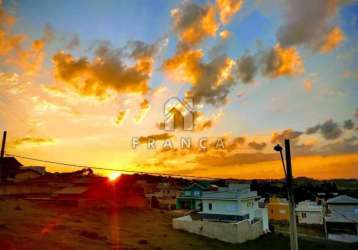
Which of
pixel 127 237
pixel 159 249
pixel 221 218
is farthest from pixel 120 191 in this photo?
pixel 159 249

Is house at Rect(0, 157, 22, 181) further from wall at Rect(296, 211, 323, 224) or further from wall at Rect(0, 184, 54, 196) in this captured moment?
wall at Rect(296, 211, 323, 224)

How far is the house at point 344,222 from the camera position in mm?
47347

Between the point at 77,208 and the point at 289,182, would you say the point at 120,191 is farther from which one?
the point at 289,182

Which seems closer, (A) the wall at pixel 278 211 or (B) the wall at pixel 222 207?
(B) the wall at pixel 222 207

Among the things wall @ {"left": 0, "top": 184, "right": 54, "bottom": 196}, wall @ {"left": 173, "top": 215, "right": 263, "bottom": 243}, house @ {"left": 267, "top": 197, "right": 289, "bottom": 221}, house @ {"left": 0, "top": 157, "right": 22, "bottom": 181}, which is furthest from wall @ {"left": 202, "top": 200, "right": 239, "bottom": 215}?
house @ {"left": 0, "top": 157, "right": 22, "bottom": 181}

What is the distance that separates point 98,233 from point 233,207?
21578 mm

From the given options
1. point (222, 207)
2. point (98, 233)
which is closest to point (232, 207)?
point (222, 207)

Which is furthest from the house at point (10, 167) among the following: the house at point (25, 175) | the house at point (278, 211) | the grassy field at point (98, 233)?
the house at point (278, 211)

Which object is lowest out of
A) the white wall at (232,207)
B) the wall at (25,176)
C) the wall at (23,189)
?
the white wall at (232,207)

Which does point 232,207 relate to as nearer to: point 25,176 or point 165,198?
point 165,198

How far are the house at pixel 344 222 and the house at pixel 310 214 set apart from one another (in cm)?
734

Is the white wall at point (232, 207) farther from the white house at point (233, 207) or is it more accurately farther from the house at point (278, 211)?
the house at point (278, 211)

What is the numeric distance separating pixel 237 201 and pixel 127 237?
19323mm

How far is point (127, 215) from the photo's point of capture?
46031mm
